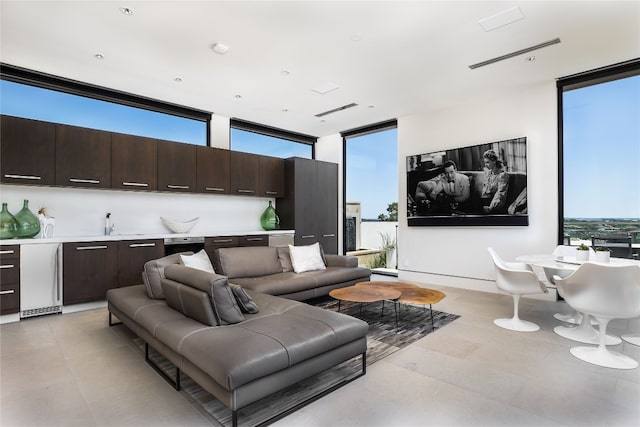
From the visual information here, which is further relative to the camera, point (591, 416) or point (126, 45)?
point (126, 45)

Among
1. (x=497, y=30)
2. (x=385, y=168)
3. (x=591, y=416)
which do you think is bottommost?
(x=591, y=416)

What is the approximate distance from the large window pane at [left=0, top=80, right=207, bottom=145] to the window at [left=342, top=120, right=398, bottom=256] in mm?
3249

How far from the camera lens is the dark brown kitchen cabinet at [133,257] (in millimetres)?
4324

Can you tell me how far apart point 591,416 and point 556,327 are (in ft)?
5.62

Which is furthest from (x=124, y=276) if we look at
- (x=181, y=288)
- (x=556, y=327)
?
(x=556, y=327)

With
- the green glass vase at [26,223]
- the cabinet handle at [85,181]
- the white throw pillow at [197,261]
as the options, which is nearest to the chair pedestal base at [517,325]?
the white throw pillow at [197,261]

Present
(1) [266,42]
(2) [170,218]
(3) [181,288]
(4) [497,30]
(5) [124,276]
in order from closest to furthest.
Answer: (3) [181,288] < (4) [497,30] < (1) [266,42] < (5) [124,276] < (2) [170,218]

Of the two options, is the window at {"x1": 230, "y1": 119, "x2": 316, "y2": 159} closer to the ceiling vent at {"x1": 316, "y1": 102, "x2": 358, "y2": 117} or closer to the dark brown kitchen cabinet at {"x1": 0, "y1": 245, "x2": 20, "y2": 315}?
the ceiling vent at {"x1": 316, "y1": 102, "x2": 358, "y2": 117}

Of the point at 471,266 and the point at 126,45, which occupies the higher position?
the point at 126,45

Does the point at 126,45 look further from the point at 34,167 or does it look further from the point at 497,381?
the point at 497,381

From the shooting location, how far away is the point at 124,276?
14.3 ft

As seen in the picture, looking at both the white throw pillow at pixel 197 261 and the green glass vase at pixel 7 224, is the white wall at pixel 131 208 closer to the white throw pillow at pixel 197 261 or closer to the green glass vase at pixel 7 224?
the green glass vase at pixel 7 224

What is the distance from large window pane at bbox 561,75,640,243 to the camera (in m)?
4.07

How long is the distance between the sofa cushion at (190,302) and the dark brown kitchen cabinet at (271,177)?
11.9 feet
